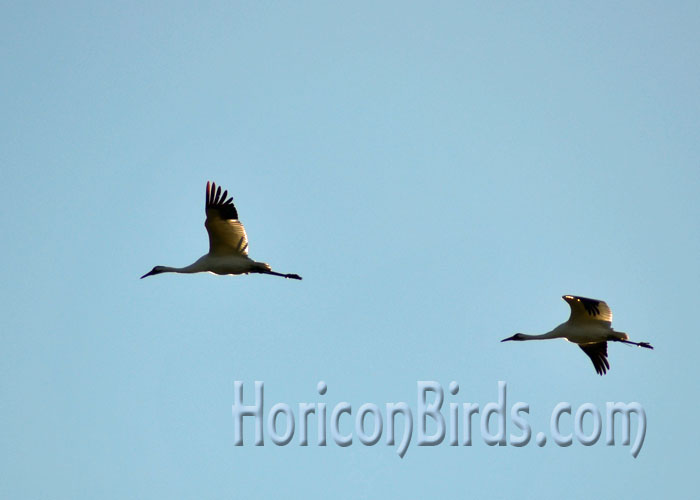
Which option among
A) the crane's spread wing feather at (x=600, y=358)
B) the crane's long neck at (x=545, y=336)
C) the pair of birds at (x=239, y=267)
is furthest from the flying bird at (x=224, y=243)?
the crane's spread wing feather at (x=600, y=358)

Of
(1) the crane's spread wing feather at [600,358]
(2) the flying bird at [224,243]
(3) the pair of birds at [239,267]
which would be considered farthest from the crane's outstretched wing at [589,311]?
(2) the flying bird at [224,243]

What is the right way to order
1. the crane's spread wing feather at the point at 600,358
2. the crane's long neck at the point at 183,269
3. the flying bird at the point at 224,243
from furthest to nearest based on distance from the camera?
the crane's spread wing feather at the point at 600,358
the crane's long neck at the point at 183,269
the flying bird at the point at 224,243

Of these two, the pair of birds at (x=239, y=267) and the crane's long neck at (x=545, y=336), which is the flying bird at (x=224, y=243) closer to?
the pair of birds at (x=239, y=267)

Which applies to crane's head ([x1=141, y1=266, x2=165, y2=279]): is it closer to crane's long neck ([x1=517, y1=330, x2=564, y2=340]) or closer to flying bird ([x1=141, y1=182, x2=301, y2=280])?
flying bird ([x1=141, y1=182, x2=301, y2=280])

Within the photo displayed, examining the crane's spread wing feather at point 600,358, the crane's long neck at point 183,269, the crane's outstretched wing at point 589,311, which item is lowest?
the crane's spread wing feather at point 600,358

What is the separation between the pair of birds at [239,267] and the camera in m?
18.9

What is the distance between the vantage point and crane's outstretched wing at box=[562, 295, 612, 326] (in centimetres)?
1931

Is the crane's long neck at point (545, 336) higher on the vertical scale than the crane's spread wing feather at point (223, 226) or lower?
lower

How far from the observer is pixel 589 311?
19.6 m

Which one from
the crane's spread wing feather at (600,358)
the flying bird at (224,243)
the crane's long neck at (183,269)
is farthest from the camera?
the crane's spread wing feather at (600,358)

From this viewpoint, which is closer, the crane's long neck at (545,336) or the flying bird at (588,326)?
the flying bird at (588,326)

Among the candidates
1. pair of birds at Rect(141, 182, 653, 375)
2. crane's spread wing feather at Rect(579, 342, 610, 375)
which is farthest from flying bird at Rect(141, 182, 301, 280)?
crane's spread wing feather at Rect(579, 342, 610, 375)

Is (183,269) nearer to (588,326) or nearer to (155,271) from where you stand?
(155,271)

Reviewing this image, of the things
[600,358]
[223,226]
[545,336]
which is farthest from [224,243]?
[600,358]
